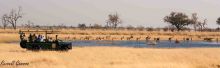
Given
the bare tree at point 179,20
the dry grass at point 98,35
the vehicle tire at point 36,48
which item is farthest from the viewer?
the bare tree at point 179,20

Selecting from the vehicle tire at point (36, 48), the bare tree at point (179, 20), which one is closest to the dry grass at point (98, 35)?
the vehicle tire at point (36, 48)

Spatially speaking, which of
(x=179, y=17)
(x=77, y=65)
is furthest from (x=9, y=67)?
(x=179, y=17)

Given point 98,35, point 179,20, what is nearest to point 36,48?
point 98,35

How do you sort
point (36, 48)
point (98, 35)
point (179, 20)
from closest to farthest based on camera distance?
1. point (36, 48)
2. point (98, 35)
3. point (179, 20)

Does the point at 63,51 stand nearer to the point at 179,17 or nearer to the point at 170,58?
the point at 170,58

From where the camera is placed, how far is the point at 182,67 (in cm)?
3173

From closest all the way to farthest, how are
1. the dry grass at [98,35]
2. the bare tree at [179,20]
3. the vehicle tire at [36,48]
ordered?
the vehicle tire at [36,48] → the dry grass at [98,35] → the bare tree at [179,20]

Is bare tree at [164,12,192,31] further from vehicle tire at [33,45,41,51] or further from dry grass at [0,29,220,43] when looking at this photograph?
vehicle tire at [33,45,41,51]

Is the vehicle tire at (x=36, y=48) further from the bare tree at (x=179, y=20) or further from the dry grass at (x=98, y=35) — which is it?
the bare tree at (x=179, y=20)

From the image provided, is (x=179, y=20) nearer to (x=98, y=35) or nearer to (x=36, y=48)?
(x=98, y=35)

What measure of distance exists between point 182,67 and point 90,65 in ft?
19.0

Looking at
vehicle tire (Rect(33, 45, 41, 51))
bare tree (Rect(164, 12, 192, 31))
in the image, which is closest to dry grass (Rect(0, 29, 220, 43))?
vehicle tire (Rect(33, 45, 41, 51))

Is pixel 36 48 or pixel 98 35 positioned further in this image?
pixel 98 35

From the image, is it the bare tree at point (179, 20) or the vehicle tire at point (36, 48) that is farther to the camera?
the bare tree at point (179, 20)
